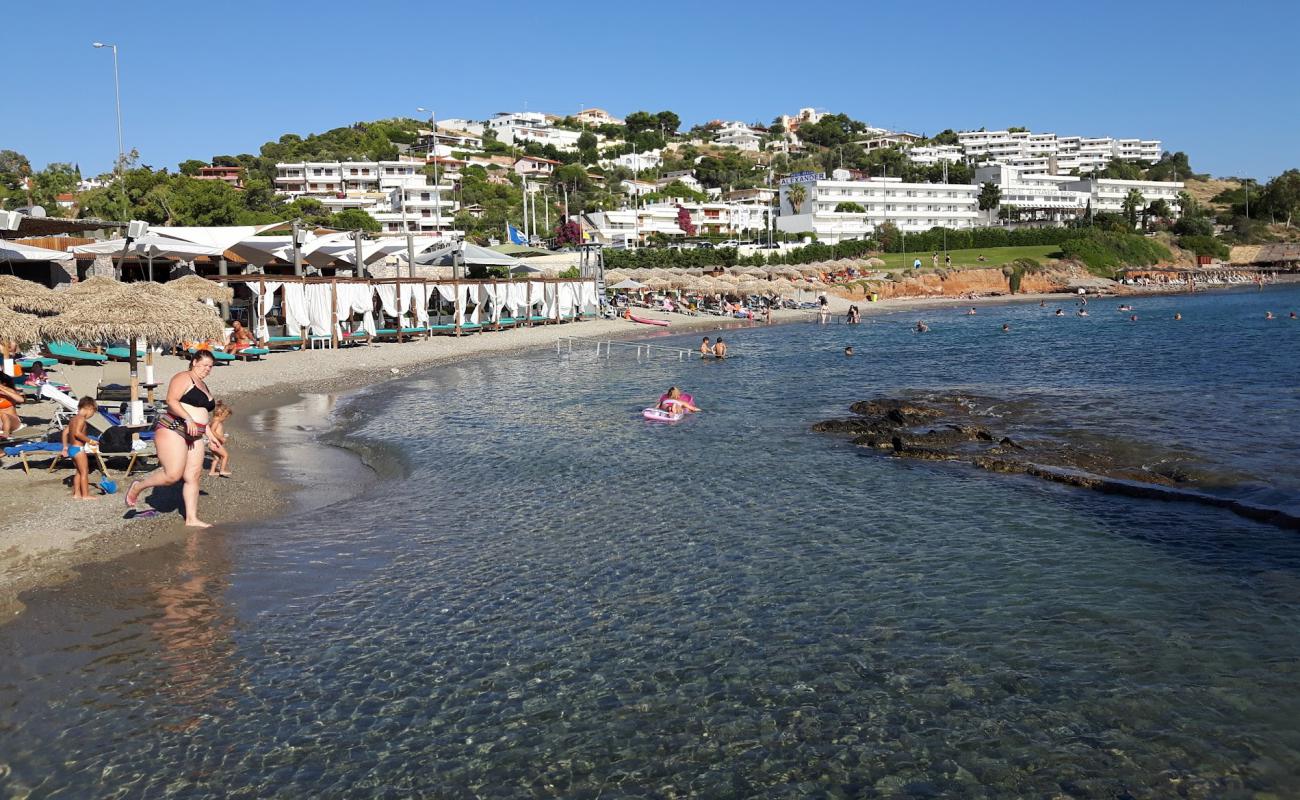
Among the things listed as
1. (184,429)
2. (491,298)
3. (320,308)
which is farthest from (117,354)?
(491,298)

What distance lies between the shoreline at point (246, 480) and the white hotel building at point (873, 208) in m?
Result: 84.9

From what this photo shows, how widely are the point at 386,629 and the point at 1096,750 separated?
5726 mm

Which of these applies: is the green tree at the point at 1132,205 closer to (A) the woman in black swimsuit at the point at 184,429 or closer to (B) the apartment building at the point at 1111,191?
(B) the apartment building at the point at 1111,191

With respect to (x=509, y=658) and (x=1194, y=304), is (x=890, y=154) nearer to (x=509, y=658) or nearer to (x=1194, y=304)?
(x=1194, y=304)

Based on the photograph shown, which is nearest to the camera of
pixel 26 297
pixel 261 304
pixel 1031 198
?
pixel 26 297

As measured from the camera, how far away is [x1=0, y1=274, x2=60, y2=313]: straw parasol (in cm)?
1623

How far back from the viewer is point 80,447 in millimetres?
11461

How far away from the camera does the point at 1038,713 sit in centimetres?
675

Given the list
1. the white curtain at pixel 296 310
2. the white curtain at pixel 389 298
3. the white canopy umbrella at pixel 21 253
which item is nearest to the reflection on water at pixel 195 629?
the white canopy umbrella at pixel 21 253

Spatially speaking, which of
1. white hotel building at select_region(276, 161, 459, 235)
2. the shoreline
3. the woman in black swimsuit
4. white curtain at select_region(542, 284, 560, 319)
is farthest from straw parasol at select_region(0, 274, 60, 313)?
white hotel building at select_region(276, 161, 459, 235)

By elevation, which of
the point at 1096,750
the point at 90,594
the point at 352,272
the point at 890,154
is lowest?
the point at 1096,750

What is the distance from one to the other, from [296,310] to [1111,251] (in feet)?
325

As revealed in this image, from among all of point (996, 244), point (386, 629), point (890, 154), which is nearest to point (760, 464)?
point (386, 629)

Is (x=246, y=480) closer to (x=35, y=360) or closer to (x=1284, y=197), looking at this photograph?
(x=35, y=360)
